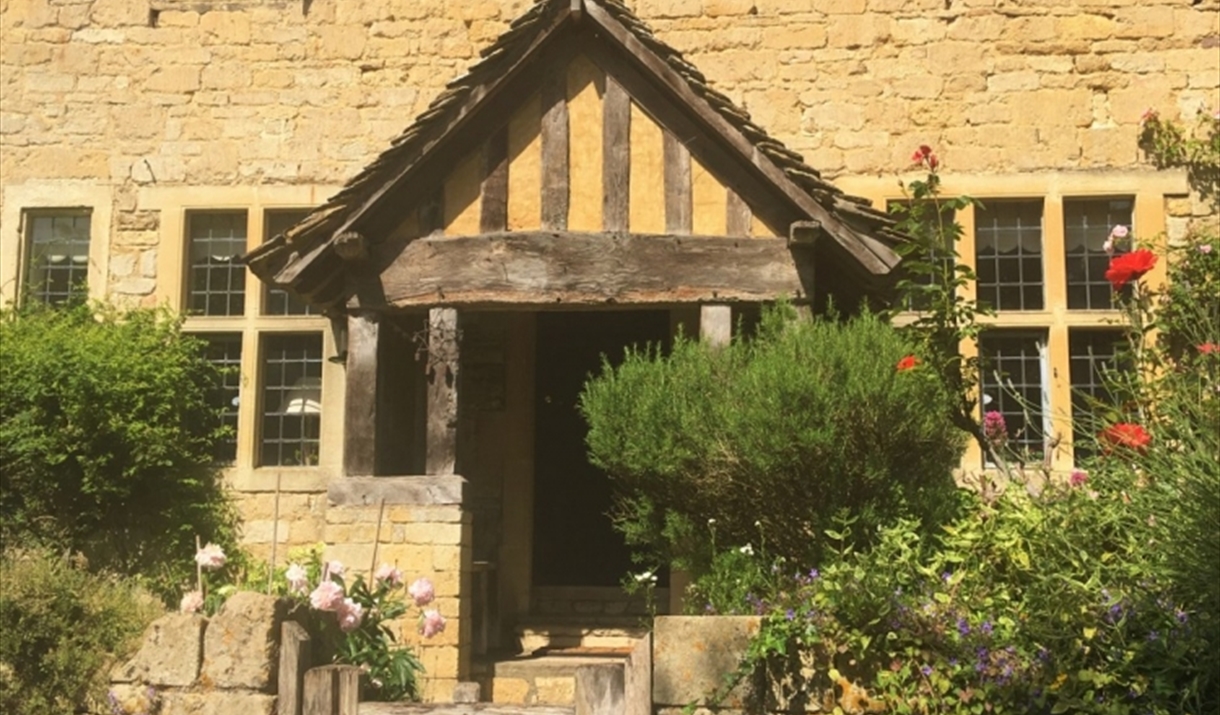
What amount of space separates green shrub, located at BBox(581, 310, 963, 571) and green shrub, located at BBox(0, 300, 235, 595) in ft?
13.8

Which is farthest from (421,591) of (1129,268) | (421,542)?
(1129,268)

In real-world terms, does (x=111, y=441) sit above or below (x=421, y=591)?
above

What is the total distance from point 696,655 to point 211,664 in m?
2.30

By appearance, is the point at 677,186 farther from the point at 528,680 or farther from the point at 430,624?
the point at 528,680

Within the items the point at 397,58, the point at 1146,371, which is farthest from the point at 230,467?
the point at 1146,371

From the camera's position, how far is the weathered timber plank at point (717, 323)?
8336 millimetres

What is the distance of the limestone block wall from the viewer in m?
8.09

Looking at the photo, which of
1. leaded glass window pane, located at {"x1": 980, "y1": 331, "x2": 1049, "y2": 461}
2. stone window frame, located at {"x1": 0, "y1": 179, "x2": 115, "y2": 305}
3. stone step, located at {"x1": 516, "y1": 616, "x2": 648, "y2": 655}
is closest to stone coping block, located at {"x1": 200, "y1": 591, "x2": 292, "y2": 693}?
stone step, located at {"x1": 516, "y1": 616, "x2": 648, "y2": 655}

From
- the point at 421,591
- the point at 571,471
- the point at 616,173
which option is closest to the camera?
the point at 421,591

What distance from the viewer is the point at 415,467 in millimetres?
9664

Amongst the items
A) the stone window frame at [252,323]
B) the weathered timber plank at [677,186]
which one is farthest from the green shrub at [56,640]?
the weathered timber plank at [677,186]

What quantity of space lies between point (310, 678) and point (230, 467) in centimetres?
459

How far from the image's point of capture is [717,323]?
8359 mm

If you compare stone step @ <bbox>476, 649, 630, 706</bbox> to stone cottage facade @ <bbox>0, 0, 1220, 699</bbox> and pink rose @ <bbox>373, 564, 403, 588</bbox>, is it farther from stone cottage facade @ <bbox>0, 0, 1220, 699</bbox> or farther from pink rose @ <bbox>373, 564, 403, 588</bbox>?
pink rose @ <bbox>373, 564, 403, 588</bbox>
